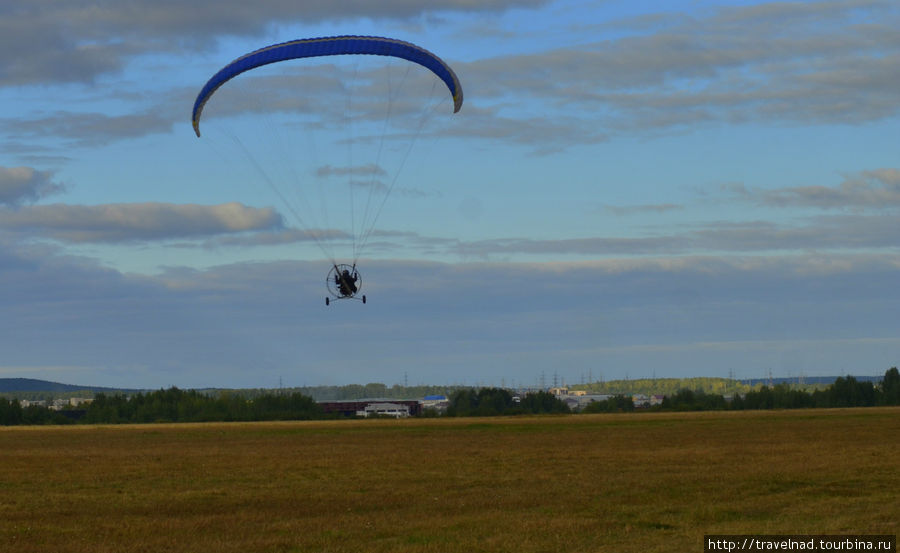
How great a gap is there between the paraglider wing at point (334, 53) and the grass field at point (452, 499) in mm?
12990

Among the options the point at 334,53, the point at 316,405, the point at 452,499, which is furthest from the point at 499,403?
the point at 452,499

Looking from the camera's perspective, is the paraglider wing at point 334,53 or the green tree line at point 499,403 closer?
the paraglider wing at point 334,53

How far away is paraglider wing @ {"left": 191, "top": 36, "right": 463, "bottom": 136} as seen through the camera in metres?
32.5

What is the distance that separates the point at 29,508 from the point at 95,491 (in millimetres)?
4419

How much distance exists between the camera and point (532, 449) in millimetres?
47469

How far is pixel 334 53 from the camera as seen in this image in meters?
32.3

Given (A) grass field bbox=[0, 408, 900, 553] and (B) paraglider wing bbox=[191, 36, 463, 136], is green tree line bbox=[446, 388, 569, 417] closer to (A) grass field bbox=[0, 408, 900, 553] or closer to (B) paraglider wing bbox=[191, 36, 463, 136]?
(A) grass field bbox=[0, 408, 900, 553]

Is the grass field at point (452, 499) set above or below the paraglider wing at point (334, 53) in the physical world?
below

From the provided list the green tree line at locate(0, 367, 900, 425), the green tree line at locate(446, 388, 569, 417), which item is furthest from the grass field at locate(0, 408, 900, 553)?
the green tree line at locate(446, 388, 569, 417)

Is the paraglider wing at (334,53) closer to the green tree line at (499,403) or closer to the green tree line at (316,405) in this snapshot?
the green tree line at (316,405)

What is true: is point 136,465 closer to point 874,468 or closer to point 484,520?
point 484,520

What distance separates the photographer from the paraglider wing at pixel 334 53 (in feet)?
107

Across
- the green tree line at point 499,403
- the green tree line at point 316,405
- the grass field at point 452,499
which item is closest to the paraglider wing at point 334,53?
the grass field at point 452,499

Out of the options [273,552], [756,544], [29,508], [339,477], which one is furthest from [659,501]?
[29,508]
